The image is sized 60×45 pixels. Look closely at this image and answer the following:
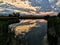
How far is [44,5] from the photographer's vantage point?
654 cm

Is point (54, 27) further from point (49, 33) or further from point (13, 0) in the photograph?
point (13, 0)

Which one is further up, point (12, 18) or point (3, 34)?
point (12, 18)

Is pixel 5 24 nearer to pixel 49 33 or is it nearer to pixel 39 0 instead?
pixel 49 33

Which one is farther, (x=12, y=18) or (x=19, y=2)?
(x=19, y=2)

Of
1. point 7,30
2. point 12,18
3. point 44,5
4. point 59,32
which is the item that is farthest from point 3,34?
point 44,5

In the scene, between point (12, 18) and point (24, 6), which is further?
point (24, 6)

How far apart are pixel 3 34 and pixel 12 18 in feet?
0.58

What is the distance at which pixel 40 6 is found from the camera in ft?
21.7

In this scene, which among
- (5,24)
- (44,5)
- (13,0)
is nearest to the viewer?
(5,24)

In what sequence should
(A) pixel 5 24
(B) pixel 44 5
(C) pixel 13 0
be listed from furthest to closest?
(C) pixel 13 0, (B) pixel 44 5, (A) pixel 5 24

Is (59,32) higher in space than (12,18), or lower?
lower

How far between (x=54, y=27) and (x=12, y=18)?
417mm

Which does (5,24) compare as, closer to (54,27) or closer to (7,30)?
(7,30)

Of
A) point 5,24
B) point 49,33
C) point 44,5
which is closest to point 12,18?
point 5,24
